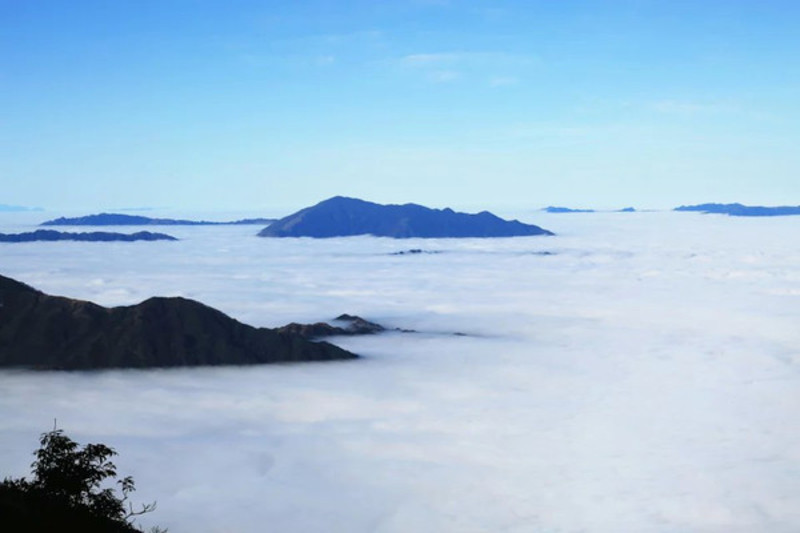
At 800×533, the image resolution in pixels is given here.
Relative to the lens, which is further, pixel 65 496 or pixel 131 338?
pixel 131 338

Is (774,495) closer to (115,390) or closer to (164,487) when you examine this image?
(164,487)

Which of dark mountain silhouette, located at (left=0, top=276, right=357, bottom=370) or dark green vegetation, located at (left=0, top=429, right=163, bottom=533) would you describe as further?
dark mountain silhouette, located at (left=0, top=276, right=357, bottom=370)

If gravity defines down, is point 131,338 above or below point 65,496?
below

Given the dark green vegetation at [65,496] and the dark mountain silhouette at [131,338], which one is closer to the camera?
the dark green vegetation at [65,496]
